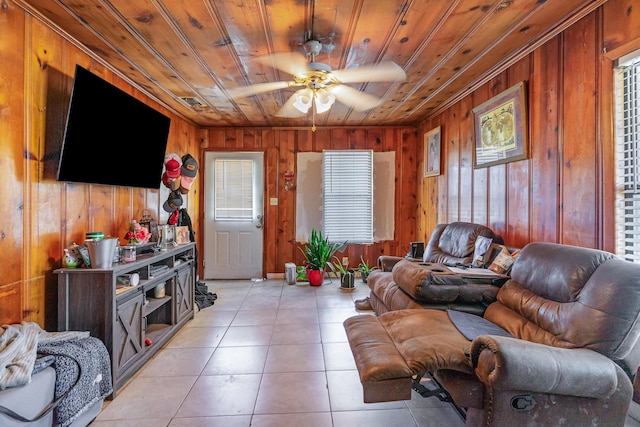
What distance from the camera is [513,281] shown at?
2.04m

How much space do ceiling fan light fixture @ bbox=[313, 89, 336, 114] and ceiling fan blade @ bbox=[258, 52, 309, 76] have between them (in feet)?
0.74

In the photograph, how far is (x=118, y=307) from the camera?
2.05 meters

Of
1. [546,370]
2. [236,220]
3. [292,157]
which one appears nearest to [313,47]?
[546,370]

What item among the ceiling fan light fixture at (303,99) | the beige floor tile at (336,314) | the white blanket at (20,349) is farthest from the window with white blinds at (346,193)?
the white blanket at (20,349)

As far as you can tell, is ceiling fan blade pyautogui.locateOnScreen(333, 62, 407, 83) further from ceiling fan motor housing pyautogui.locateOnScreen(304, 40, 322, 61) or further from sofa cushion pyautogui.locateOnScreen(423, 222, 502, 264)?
sofa cushion pyautogui.locateOnScreen(423, 222, 502, 264)

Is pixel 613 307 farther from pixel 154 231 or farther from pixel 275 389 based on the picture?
pixel 154 231

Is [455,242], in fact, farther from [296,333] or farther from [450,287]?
[296,333]

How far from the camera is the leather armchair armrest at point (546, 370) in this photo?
1.25 metres

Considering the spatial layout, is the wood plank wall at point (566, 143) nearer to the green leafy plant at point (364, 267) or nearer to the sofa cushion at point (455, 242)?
the sofa cushion at point (455, 242)

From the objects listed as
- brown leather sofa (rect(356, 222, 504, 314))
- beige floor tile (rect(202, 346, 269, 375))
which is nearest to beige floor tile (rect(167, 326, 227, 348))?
beige floor tile (rect(202, 346, 269, 375))

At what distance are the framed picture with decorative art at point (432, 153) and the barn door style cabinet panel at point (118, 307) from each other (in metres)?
3.43

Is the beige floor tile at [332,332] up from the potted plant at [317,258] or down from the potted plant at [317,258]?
down

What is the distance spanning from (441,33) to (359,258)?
3501mm

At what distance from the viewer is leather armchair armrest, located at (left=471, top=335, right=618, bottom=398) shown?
1255mm
